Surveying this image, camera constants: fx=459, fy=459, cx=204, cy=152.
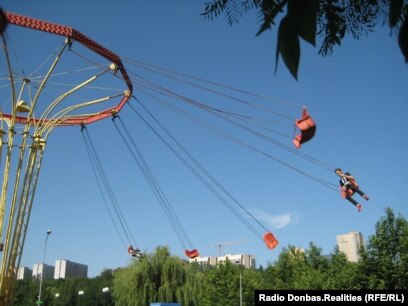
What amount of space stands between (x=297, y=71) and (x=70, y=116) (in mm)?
20580

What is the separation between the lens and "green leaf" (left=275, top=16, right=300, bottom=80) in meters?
1.57

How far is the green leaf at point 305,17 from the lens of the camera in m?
1.54

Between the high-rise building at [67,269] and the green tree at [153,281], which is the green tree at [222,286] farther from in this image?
the high-rise building at [67,269]

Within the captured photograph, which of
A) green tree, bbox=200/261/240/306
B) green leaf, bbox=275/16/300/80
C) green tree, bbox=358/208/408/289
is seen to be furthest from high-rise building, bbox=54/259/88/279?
green leaf, bbox=275/16/300/80

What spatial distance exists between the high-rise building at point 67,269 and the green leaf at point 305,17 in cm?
16134

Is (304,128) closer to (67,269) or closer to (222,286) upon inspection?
(222,286)

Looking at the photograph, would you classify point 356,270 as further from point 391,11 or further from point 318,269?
point 391,11

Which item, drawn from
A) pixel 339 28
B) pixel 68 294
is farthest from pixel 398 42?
pixel 68 294

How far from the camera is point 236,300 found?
139ft

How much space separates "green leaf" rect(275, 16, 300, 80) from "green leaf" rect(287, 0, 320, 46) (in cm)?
2

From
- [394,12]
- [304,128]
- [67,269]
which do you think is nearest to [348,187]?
[304,128]

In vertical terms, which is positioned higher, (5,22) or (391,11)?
(391,11)

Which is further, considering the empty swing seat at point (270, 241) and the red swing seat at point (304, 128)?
the empty swing seat at point (270, 241)

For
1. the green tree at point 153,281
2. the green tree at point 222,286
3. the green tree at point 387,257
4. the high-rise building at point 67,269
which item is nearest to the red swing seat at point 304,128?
the green tree at point 387,257
